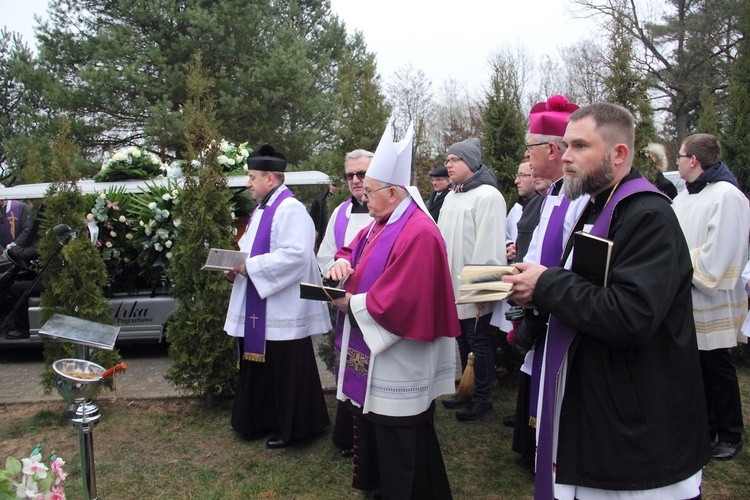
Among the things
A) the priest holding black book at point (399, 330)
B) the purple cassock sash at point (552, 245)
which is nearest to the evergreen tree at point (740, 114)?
the purple cassock sash at point (552, 245)

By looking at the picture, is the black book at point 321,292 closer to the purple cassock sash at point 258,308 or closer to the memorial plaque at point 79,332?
the memorial plaque at point 79,332

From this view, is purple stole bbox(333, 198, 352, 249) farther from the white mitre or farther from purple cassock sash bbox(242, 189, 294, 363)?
the white mitre

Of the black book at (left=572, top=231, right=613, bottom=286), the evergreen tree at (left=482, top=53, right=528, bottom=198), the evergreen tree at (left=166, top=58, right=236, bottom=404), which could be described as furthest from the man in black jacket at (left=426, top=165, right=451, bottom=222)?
the black book at (left=572, top=231, right=613, bottom=286)

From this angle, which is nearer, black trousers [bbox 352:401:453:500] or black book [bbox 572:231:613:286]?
black book [bbox 572:231:613:286]

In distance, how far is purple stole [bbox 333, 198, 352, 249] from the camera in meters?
5.07

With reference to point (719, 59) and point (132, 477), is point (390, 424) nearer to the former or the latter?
point (132, 477)

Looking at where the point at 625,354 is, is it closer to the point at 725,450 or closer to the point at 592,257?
the point at 592,257

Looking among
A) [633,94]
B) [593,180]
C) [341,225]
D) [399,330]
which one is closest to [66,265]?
[341,225]

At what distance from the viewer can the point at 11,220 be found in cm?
854

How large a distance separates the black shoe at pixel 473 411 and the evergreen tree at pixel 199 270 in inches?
82.6

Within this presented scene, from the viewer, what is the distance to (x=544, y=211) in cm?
326

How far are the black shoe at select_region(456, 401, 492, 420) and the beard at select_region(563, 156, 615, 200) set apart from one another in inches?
122

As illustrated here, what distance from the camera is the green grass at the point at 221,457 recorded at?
3.86 metres

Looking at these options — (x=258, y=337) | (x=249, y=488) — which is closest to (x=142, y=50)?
(x=258, y=337)
